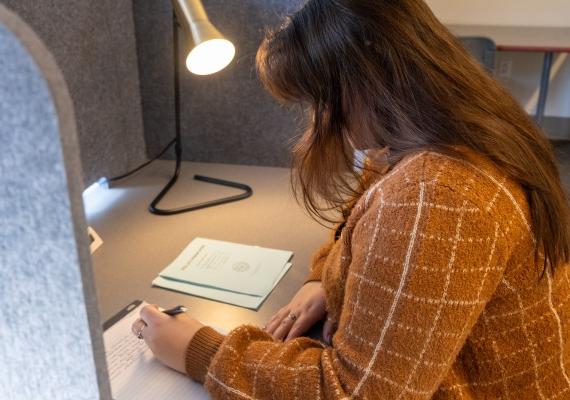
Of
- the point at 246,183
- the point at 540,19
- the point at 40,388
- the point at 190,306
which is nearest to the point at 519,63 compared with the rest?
the point at 540,19

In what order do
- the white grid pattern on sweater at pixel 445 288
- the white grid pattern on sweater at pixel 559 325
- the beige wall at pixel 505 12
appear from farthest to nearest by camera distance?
the beige wall at pixel 505 12
the white grid pattern on sweater at pixel 559 325
the white grid pattern on sweater at pixel 445 288

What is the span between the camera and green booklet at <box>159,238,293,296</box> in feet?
2.98

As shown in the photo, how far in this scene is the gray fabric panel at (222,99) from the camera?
4.00 feet

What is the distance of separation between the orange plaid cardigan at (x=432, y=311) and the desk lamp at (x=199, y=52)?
46cm

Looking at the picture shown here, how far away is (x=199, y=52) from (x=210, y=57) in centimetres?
3

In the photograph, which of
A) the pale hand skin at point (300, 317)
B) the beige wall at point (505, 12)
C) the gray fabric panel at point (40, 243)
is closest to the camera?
the gray fabric panel at point (40, 243)

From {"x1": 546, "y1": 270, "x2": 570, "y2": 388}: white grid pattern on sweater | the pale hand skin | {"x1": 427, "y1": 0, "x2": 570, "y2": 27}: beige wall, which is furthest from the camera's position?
{"x1": 427, "y1": 0, "x2": 570, "y2": 27}: beige wall

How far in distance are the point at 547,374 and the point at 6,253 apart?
568 millimetres

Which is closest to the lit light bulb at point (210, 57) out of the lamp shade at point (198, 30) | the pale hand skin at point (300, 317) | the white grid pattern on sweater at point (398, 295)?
the lamp shade at point (198, 30)

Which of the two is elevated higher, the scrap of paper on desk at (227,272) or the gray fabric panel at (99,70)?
the gray fabric panel at (99,70)

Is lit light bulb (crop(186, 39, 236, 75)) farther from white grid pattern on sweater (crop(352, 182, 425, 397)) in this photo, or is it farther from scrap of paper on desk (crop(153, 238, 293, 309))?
white grid pattern on sweater (crop(352, 182, 425, 397))

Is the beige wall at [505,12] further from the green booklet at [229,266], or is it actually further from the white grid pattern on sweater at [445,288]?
the white grid pattern on sweater at [445,288]

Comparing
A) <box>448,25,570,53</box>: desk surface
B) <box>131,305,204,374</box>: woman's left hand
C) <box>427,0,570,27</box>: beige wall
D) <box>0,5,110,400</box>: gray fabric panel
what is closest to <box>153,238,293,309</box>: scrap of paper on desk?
<box>131,305,204,374</box>: woman's left hand

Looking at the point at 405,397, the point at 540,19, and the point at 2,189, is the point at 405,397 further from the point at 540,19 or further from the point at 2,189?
the point at 540,19
